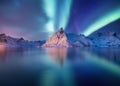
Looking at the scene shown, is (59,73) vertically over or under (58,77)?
over

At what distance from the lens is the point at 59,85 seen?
33.9 ft

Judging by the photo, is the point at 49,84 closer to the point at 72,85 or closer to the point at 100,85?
the point at 72,85

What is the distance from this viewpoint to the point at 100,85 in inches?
407

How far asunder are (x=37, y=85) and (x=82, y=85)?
324 centimetres

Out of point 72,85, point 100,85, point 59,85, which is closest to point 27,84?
point 59,85

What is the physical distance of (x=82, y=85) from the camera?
10398 mm

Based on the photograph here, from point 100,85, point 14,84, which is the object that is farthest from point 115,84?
point 14,84

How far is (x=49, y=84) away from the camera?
34.9 feet

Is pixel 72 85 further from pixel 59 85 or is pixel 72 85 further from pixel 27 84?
pixel 27 84

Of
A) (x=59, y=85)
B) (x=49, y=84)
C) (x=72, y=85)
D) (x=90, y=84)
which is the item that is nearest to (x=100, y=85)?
(x=90, y=84)

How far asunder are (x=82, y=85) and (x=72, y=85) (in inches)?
28.4

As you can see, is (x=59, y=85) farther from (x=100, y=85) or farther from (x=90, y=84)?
(x=100, y=85)

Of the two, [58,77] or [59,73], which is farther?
[59,73]

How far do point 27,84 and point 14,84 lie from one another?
0.92 metres
